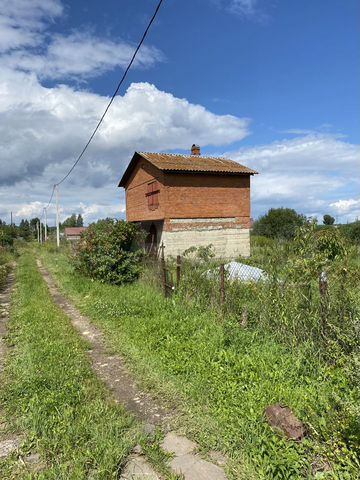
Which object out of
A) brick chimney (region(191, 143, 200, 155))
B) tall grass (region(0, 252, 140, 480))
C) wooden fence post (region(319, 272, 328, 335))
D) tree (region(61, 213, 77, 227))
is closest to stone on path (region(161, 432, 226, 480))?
tall grass (region(0, 252, 140, 480))

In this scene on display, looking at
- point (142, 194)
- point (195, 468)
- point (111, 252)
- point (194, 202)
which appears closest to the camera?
point (195, 468)

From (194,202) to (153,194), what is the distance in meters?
2.61

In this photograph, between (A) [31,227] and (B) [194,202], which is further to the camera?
(A) [31,227]

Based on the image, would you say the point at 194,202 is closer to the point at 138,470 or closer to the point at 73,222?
the point at 138,470

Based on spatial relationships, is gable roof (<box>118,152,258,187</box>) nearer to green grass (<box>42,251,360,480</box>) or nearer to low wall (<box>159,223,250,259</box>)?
low wall (<box>159,223,250,259</box>)

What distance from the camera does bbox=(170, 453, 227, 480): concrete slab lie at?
2650 mm

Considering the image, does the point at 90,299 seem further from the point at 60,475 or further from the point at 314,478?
the point at 314,478

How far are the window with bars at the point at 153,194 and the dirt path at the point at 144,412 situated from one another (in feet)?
47.3

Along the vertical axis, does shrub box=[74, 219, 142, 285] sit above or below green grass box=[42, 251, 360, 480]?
above

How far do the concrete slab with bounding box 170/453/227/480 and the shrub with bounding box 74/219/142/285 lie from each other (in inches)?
339

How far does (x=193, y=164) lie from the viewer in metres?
20.7

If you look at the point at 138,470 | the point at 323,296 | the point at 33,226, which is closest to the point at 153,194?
the point at 323,296

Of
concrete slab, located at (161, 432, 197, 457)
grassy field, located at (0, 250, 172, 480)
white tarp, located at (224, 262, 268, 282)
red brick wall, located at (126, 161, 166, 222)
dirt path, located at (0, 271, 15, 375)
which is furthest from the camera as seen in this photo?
red brick wall, located at (126, 161, 166, 222)

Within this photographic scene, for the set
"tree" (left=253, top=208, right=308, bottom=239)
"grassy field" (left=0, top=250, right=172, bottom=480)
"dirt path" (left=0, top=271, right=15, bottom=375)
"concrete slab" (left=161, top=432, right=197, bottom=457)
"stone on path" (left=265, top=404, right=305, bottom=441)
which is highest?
"tree" (left=253, top=208, right=308, bottom=239)
